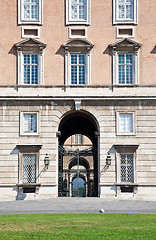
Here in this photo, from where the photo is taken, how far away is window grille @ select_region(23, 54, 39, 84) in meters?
37.0

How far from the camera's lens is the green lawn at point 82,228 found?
15.7m

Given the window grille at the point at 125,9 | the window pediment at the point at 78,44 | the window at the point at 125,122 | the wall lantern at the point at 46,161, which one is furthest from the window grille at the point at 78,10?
the wall lantern at the point at 46,161

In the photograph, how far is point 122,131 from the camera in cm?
3659

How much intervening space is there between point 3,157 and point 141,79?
1039 cm

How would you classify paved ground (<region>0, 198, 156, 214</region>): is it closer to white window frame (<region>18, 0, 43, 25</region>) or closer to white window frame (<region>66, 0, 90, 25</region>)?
white window frame (<region>66, 0, 90, 25</region>)

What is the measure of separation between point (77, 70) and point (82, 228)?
804 inches

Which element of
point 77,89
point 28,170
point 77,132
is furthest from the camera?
point 77,132

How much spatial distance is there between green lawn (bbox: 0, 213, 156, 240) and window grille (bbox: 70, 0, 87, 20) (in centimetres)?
1903

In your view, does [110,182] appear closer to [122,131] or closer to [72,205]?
[122,131]

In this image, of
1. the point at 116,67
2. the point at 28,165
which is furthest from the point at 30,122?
the point at 116,67

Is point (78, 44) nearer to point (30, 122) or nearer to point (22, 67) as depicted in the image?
point (22, 67)

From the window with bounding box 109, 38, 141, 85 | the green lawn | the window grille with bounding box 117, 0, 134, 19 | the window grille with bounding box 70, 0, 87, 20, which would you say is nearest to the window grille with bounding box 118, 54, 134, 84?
the window with bounding box 109, 38, 141, 85

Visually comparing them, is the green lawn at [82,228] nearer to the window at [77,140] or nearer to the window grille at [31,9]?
the window grille at [31,9]

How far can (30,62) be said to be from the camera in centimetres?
3716
